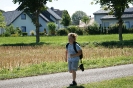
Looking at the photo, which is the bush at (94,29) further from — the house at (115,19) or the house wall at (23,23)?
the house wall at (23,23)

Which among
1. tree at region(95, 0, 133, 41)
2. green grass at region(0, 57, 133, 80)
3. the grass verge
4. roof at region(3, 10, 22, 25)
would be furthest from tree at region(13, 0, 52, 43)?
roof at region(3, 10, 22, 25)

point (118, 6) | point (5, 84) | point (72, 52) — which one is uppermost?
point (118, 6)

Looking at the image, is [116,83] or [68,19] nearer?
[116,83]

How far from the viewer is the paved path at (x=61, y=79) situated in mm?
10359

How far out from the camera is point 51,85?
10.1 meters

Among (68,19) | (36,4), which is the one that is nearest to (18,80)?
(36,4)

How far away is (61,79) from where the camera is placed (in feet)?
36.8

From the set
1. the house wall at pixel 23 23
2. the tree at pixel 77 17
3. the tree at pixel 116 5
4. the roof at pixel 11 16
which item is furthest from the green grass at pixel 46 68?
the tree at pixel 77 17

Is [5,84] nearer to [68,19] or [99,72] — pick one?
[99,72]

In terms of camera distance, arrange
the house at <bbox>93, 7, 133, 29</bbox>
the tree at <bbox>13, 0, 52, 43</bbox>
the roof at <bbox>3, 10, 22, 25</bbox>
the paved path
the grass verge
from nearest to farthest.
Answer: the grass verge < the paved path < the tree at <bbox>13, 0, 52, 43</bbox> < the house at <bbox>93, 7, 133, 29</bbox> < the roof at <bbox>3, 10, 22, 25</bbox>

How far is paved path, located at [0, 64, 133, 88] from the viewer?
34.0ft

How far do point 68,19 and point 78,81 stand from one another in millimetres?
68613

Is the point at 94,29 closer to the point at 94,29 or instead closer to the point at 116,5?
the point at 94,29

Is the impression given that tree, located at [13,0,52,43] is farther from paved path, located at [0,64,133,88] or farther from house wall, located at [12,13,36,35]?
house wall, located at [12,13,36,35]
